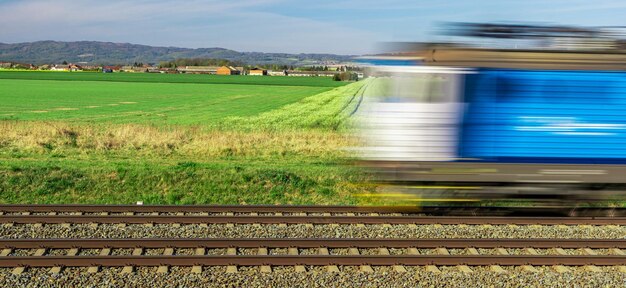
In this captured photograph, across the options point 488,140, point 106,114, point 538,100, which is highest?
point 538,100

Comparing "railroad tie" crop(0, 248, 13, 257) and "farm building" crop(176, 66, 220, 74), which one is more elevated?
"railroad tie" crop(0, 248, 13, 257)

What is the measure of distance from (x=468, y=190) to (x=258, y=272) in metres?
4.73

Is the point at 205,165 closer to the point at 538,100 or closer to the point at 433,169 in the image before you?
the point at 433,169

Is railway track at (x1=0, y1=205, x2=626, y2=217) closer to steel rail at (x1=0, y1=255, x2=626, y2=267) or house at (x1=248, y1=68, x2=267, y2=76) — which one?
steel rail at (x1=0, y1=255, x2=626, y2=267)

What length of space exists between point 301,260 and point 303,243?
90 cm

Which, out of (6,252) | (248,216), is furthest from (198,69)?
(6,252)

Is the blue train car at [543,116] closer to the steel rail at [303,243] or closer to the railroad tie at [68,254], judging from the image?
the steel rail at [303,243]

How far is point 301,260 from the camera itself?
9.02 m

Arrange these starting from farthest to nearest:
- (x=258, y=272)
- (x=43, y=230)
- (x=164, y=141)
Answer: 1. (x=164, y=141)
2. (x=43, y=230)
3. (x=258, y=272)

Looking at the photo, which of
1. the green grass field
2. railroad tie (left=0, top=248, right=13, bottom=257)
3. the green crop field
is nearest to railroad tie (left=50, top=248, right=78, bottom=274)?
railroad tie (left=0, top=248, right=13, bottom=257)

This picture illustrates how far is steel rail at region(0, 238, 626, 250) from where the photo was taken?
9.62 m

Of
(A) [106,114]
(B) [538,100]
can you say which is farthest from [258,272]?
(A) [106,114]

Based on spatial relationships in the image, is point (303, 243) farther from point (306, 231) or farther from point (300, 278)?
point (300, 278)

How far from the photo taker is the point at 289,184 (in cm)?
Result: 1522
